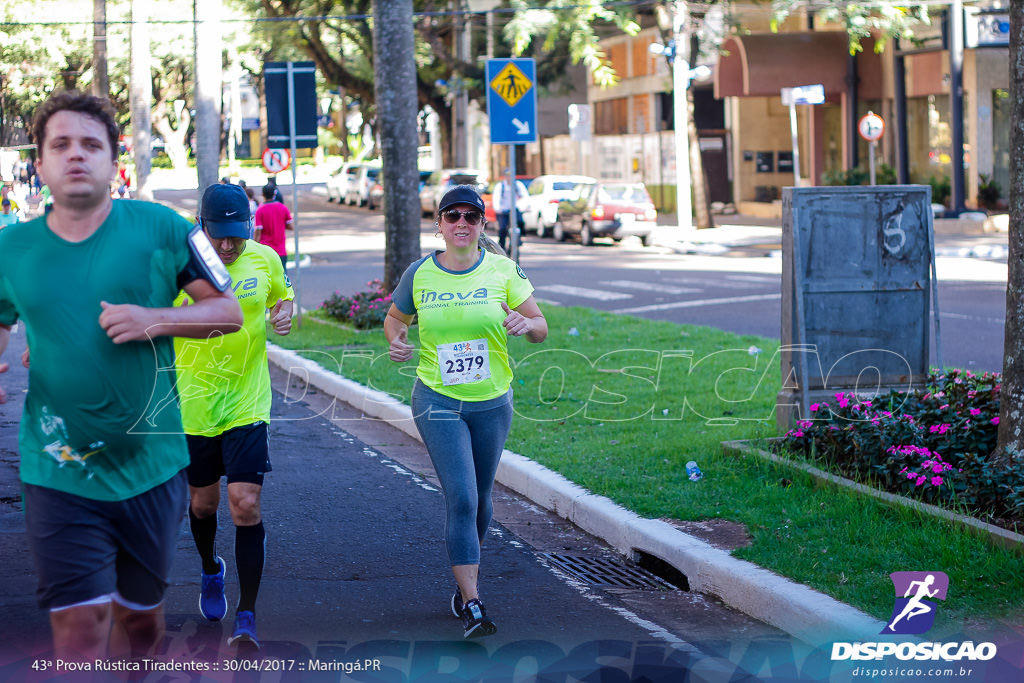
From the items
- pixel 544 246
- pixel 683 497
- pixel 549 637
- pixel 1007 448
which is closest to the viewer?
pixel 549 637

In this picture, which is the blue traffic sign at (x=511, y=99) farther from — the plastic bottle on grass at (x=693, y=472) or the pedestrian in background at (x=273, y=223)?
the plastic bottle on grass at (x=693, y=472)

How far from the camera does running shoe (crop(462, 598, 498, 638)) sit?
539cm

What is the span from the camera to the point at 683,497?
7363mm

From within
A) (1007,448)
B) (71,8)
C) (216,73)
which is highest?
(71,8)

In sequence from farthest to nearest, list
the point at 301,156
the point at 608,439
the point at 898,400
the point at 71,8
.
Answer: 1. the point at 301,156
2. the point at 71,8
3. the point at 608,439
4. the point at 898,400

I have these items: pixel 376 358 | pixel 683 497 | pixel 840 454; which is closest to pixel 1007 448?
pixel 840 454

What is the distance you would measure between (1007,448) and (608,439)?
3.05 m

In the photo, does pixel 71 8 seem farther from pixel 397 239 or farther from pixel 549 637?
pixel 549 637

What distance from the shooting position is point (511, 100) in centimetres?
1555

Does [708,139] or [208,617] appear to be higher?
[708,139]

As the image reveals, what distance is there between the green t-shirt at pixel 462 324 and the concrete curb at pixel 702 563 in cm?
137

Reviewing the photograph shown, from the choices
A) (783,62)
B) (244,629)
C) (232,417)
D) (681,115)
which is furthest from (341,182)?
(244,629)

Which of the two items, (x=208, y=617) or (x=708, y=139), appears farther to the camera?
(x=708, y=139)

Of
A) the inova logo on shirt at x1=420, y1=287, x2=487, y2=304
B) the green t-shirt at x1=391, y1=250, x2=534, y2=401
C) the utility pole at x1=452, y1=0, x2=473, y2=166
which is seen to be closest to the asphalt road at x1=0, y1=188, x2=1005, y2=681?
the green t-shirt at x1=391, y1=250, x2=534, y2=401
